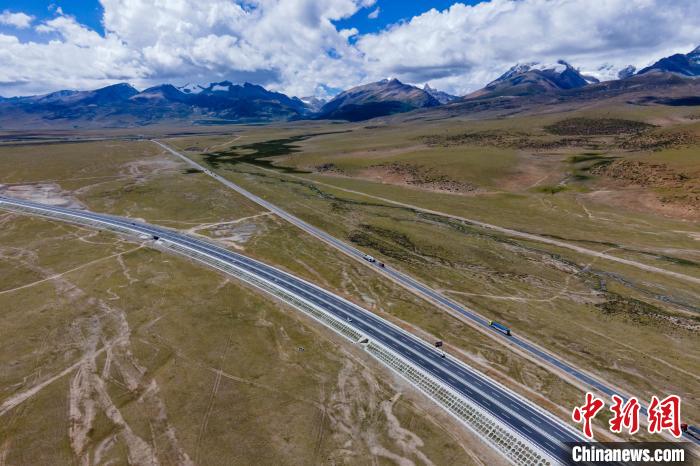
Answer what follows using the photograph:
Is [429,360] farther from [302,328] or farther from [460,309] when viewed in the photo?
[302,328]

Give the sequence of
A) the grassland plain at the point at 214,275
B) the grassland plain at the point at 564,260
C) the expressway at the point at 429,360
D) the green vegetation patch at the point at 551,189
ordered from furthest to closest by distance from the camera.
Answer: the green vegetation patch at the point at 551,189, the grassland plain at the point at 564,260, the grassland plain at the point at 214,275, the expressway at the point at 429,360

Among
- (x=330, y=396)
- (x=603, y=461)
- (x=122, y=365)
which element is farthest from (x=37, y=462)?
(x=603, y=461)

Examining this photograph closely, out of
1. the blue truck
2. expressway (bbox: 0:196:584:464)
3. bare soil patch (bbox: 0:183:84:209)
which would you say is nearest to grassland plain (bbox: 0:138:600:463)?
bare soil patch (bbox: 0:183:84:209)

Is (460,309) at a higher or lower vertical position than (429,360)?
lower

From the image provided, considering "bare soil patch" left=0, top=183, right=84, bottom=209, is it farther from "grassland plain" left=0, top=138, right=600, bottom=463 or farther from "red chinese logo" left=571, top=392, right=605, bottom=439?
"red chinese logo" left=571, top=392, right=605, bottom=439

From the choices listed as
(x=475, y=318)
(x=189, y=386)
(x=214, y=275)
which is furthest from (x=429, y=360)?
(x=214, y=275)

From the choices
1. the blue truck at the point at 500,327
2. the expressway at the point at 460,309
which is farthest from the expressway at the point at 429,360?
the blue truck at the point at 500,327

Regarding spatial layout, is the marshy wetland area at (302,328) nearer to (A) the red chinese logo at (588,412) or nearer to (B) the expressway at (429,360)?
(A) the red chinese logo at (588,412)
